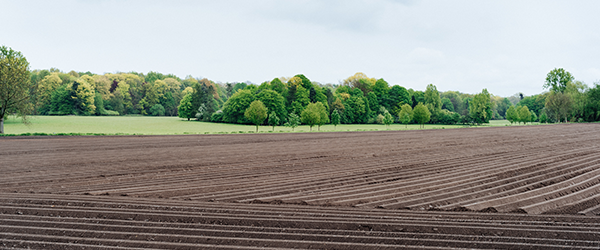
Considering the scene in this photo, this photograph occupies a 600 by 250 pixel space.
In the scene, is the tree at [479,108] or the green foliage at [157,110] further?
the green foliage at [157,110]

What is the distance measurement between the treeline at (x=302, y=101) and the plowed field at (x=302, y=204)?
3246cm

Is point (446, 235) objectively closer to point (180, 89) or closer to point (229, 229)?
point (229, 229)

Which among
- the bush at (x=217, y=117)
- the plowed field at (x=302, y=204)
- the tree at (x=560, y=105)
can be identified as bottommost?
the plowed field at (x=302, y=204)

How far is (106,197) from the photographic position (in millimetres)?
7719

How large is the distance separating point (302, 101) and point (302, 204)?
53926 mm

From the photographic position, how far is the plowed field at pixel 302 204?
5.12 metres

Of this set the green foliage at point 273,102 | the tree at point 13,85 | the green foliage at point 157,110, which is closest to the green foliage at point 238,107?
the green foliage at point 273,102

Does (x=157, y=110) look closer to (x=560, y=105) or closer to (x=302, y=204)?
(x=302, y=204)

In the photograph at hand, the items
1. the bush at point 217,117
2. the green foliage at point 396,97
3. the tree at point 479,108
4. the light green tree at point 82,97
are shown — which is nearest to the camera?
the bush at point 217,117

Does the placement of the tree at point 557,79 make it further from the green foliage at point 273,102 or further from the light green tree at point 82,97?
the light green tree at point 82,97

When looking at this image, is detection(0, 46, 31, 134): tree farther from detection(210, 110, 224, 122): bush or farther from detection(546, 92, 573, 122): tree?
detection(546, 92, 573, 122): tree

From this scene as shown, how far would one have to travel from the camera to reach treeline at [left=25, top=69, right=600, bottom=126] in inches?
2267

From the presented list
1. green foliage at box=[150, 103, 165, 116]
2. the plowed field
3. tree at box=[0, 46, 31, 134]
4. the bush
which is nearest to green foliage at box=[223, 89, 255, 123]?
the bush

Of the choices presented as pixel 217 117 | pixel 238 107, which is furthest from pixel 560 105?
pixel 217 117
